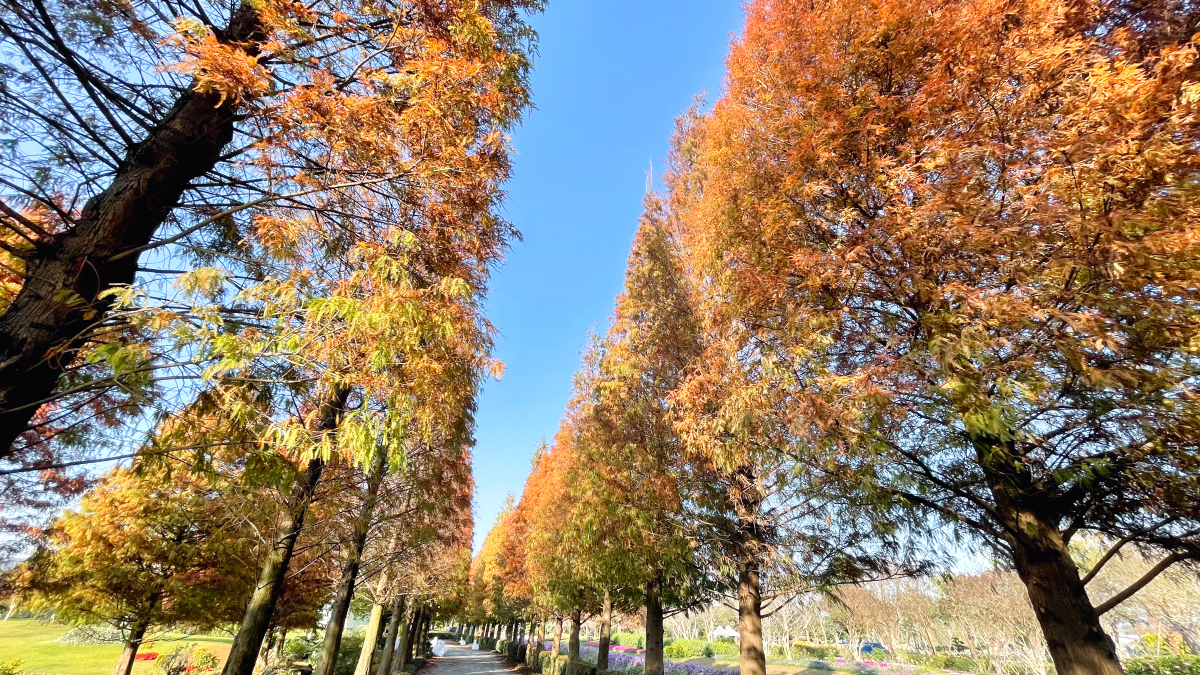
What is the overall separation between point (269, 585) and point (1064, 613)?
7540mm

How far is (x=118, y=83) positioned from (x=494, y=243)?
244 cm

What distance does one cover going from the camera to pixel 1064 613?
11.3 ft

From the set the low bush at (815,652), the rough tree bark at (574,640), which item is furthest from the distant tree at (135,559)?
the low bush at (815,652)

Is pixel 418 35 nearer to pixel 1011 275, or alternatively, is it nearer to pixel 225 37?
pixel 225 37

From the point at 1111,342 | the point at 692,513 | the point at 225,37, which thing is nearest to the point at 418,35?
the point at 225,37

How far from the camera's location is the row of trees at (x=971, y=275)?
2725 millimetres

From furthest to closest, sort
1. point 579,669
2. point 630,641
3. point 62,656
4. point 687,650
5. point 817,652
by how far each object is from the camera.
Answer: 1. point 630,641
2. point 687,650
3. point 817,652
4. point 62,656
5. point 579,669

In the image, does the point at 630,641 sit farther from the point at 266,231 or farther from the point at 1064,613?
the point at 266,231

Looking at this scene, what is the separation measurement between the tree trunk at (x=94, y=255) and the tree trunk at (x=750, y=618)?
8.25 metres

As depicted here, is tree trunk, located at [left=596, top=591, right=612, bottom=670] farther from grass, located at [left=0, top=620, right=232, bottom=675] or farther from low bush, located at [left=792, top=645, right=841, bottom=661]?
low bush, located at [left=792, top=645, right=841, bottom=661]

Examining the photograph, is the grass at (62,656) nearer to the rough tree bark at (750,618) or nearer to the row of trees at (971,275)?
the rough tree bark at (750,618)

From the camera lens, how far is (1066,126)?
2.95 m

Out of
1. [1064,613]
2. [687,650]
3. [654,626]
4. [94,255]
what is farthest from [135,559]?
[687,650]

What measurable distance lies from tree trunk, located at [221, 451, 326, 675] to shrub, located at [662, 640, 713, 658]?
40.2m
